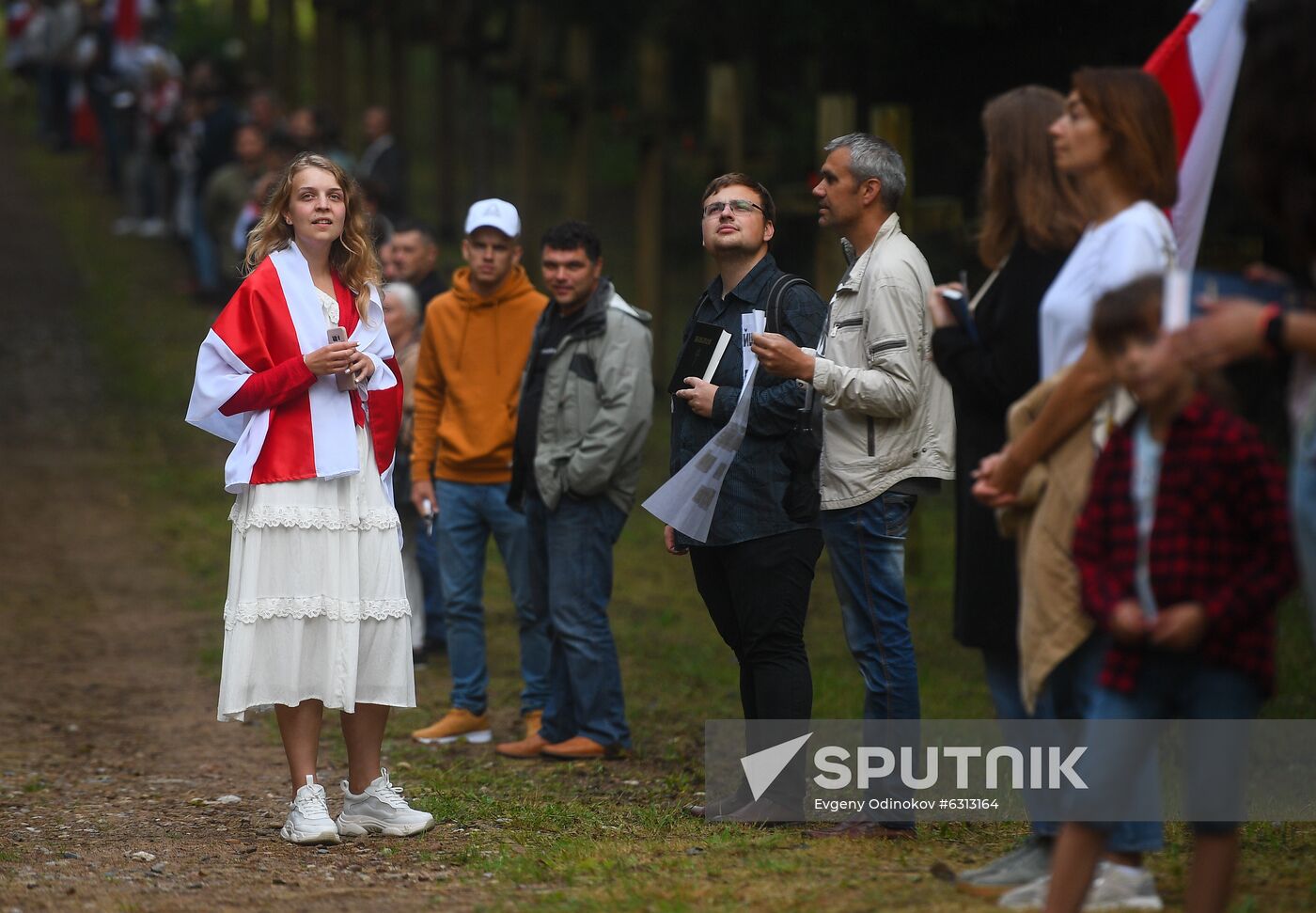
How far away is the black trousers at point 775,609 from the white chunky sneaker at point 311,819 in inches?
59.5

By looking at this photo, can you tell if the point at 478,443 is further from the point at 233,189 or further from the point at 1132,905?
the point at 233,189

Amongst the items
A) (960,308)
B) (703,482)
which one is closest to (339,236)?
(703,482)

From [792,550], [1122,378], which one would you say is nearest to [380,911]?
[792,550]

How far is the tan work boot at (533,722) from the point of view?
8091mm

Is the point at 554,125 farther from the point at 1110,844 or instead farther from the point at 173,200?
the point at 1110,844

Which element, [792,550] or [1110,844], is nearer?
[1110,844]

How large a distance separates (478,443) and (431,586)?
1.89m

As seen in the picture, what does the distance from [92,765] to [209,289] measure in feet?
41.5

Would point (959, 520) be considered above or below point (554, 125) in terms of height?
below

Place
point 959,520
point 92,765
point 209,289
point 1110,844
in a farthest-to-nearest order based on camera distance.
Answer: point 209,289
point 92,765
point 959,520
point 1110,844

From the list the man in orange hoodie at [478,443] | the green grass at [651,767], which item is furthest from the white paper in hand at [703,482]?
the man in orange hoodie at [478,443]

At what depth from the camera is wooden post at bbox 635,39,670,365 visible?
548 inches

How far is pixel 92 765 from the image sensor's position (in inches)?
305

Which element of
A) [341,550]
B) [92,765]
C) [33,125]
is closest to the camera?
[341,550]
